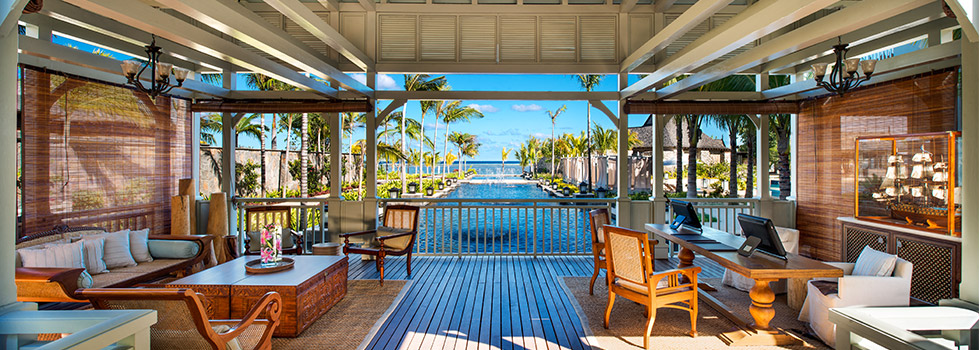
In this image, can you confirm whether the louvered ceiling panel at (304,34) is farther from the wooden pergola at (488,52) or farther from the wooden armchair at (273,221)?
the wooden armchair at (273,221)

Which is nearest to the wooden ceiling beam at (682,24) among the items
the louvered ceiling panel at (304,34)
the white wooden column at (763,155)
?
the white wooden column at (763,155)

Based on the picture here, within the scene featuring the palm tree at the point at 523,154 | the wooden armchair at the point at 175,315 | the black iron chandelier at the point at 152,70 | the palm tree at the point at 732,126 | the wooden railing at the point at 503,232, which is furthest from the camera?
the palm tree at the point at 523,154

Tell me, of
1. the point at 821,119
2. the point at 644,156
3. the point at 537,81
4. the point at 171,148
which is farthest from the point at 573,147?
the point at 171,148

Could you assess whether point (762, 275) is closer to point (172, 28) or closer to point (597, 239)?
point (597, 239)

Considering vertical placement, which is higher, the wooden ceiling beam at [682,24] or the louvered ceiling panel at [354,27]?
the louvered ceiling panel at [354,27]

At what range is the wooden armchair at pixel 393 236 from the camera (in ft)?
17.0

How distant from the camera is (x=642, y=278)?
3.38 meters

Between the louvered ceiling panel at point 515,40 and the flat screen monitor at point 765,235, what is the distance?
3.69 m

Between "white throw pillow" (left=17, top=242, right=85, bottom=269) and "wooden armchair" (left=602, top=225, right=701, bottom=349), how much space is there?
15.3 feet

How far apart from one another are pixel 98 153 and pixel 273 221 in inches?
77.5

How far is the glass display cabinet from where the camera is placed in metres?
4.10

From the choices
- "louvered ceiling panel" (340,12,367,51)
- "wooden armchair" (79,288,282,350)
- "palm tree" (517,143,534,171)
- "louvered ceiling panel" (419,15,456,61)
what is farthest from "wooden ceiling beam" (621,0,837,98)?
"palm tree" (517,143,534,171)

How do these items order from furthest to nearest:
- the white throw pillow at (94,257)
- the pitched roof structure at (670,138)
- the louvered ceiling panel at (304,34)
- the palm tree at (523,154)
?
the palm tree at (523,154), the pitched roof structure at (670,138), the louvered ceiling panel at (304,34), the white throw pillow at (94,257)

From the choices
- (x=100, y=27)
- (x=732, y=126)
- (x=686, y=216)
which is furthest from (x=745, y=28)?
(x=732, y=126)
